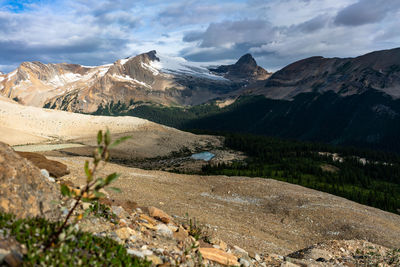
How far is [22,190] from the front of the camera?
8102 mm

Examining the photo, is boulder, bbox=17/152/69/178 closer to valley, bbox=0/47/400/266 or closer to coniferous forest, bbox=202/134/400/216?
valley, bbox=0/47/400/266

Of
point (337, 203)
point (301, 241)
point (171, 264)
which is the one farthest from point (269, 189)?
point (171, 264)

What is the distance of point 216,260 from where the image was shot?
9461 mm

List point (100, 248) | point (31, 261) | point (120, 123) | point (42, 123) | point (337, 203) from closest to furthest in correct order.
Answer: point (31, 261)
point (100, 248)
point (337, 203)
point (42, 123)
point (120, 123)

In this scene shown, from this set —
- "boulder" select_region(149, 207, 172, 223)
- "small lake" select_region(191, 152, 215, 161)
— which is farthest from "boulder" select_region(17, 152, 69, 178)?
"small lake" select_region(191, 152, 215, 161)

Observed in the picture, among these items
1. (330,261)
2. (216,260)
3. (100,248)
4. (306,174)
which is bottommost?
(306,174)

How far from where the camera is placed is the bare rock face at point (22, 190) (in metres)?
7.51

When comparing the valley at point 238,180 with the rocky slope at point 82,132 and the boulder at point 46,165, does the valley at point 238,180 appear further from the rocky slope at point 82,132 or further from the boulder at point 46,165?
the boulder at point 46,165

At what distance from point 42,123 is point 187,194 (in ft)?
317

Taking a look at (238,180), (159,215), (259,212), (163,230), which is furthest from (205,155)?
(163,230)

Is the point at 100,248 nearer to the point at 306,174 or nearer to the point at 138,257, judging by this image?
the point at 138,257

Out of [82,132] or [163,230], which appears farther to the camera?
[82,132]

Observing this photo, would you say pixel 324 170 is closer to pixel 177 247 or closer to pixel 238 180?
pixel 238 180

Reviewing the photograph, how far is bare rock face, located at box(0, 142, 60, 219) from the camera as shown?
7.51m
